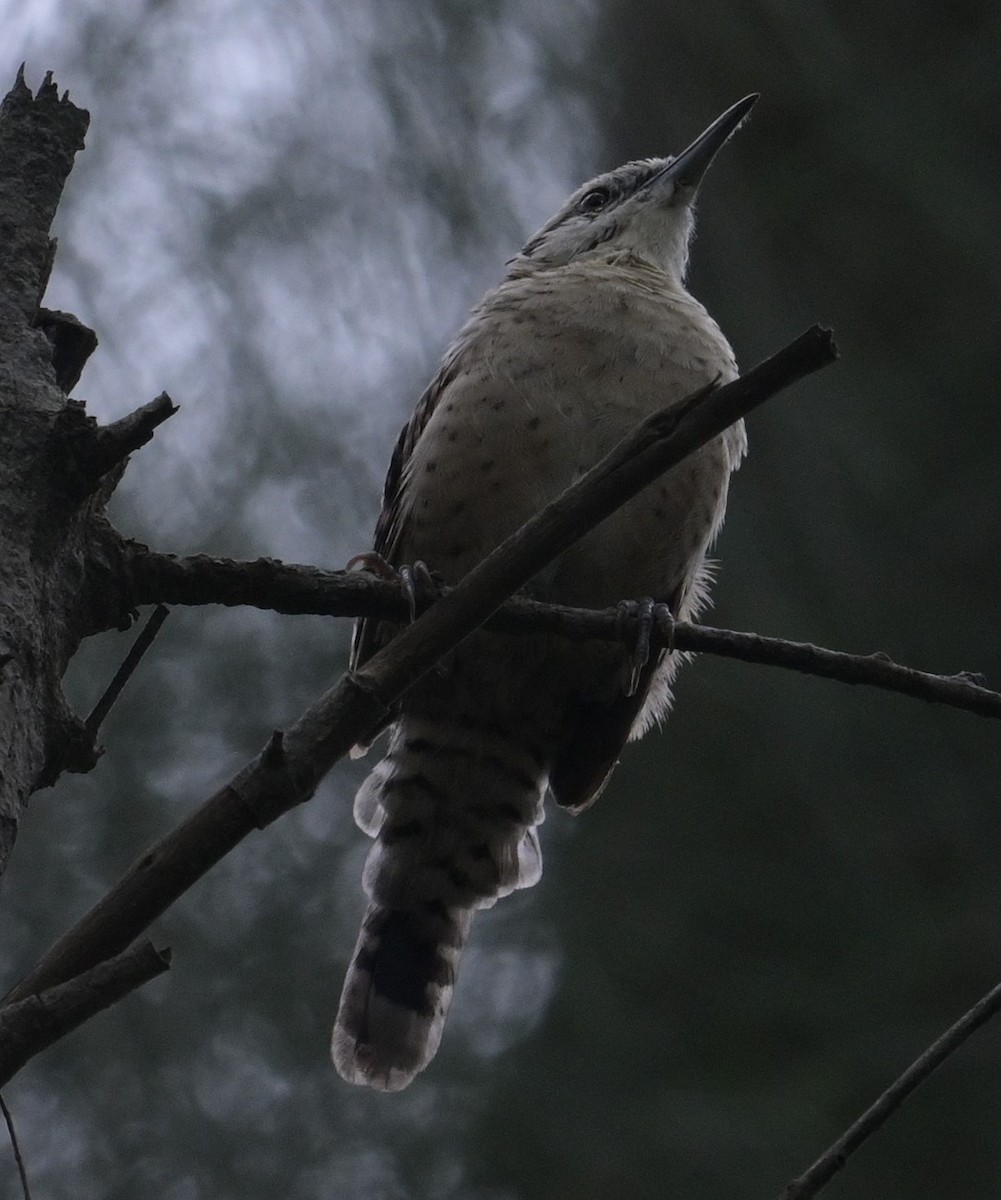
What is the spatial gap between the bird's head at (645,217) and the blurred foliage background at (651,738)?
3.65 ft

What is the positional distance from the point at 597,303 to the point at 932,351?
2061 mm

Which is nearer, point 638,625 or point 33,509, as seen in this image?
point 33,509

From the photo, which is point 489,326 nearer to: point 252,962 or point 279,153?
point 252,962

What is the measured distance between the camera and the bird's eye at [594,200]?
4723 millimetres

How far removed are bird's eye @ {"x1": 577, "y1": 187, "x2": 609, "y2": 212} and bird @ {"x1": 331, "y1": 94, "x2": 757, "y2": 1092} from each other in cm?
94

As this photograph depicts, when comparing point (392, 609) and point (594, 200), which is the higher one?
point (594, 200)

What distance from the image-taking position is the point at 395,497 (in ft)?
11.9

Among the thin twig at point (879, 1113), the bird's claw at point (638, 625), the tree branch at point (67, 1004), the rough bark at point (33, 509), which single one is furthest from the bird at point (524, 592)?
the tree branch at point (67, 1004)

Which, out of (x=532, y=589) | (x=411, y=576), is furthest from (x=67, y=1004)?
(x=532, y=589)

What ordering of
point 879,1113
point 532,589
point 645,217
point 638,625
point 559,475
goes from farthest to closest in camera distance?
1. point 645,217
2. point 532,589
3. point 559,475
4. point 638,625
5. point 879,1113

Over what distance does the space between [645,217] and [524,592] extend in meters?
1.68

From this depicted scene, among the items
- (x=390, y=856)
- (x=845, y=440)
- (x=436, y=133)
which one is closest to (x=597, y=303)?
(x=390, y=856)

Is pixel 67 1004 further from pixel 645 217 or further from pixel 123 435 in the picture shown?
pixel 645 217

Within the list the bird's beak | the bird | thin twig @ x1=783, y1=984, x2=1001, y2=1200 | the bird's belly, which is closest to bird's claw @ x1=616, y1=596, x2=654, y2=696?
the bird
